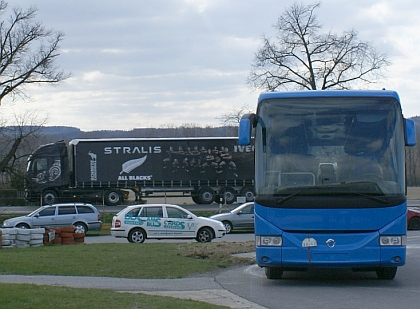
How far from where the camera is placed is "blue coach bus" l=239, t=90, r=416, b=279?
10.4 meters

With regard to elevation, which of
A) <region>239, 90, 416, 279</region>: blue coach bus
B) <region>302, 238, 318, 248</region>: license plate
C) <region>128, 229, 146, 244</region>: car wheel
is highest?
<region>239, 90, 416, 279</region>: blue coach bus

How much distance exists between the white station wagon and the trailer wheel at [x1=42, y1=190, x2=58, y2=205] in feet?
62.4

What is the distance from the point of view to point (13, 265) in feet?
46.0

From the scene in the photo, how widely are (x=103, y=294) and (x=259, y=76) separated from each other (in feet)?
123

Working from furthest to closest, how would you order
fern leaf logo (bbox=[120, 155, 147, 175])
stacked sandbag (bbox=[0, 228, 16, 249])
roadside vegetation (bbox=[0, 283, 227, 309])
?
fern leaf logo (bbox=[120, 155, 147, 175]) → stacked sandbag (bbox=[0, 228, 16, 249]) → roadside vegetation (bbox=[0, 283, 227, 309])

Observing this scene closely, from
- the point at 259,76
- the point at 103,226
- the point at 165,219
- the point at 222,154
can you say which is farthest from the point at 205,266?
the point at 259,76

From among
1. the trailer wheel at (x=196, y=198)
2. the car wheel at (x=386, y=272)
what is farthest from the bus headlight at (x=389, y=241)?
the trailer wheel at (x=196, y=198)

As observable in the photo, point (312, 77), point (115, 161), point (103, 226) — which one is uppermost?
point (312, 77)

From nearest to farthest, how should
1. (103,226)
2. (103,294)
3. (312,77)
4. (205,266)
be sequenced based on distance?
(103,294) → (205,266) → (103,226) → (312,77)

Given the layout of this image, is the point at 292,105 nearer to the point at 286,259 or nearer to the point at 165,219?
the point at 286,259

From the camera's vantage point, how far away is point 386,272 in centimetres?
1161

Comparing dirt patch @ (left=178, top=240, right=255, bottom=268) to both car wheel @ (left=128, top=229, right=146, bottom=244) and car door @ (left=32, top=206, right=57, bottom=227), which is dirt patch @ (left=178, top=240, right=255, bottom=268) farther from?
car door @ (left=32, top=206, right=57, bottom=227)

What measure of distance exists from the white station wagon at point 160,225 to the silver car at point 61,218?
248 inches

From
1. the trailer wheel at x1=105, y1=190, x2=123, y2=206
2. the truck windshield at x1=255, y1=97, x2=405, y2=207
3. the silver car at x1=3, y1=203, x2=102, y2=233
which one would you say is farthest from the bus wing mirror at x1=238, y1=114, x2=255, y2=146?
the trailer wheel at x1=105, y1=190, x2=123, y2=206
